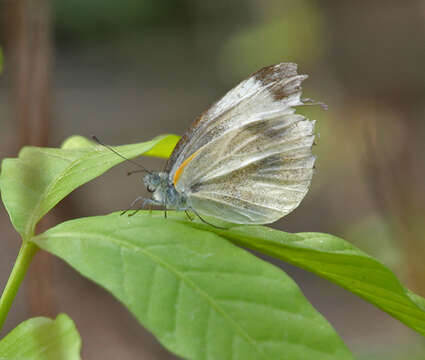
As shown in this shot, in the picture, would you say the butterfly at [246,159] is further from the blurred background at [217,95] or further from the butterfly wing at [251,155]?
the blurred background at [217,95]

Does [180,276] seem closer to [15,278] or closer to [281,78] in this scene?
[15,278]

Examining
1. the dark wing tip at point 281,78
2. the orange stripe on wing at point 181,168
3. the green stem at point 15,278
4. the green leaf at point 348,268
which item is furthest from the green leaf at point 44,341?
the dark wing tip at point 281,78

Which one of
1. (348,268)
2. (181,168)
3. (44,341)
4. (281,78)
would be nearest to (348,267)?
(348,268)

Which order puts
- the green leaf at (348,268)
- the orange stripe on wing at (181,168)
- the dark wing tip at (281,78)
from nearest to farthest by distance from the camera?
the green leaf at (348,268) < the dark wing tip at (281,78) < the orange stripe on wing at (181,168)

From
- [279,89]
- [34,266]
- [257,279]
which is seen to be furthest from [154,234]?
[34,266]

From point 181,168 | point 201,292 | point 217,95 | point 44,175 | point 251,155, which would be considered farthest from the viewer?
point 217,95

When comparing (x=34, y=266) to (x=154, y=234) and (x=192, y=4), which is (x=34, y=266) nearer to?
(x=154, y=234)

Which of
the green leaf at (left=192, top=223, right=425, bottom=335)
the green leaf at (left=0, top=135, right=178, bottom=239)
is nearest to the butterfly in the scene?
the green leaf at (left=0, top=135, right=178, bottom=239)
